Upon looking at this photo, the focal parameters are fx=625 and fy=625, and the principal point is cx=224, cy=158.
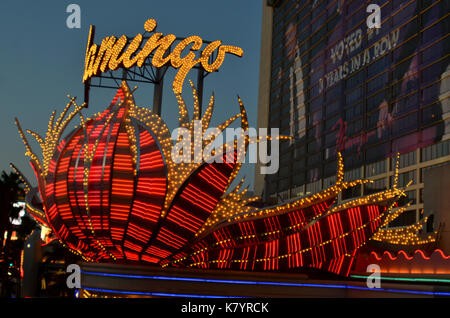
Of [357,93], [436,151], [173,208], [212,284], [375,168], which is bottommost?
[212,284]

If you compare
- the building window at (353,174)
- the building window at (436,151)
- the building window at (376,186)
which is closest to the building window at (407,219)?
the building window at (376,186)

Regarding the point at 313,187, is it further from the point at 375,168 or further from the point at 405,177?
the point at 405,177

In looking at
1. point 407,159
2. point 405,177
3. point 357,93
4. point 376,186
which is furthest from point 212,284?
point 357,93

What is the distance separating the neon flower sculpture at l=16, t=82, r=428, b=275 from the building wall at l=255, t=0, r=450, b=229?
3471 centimetres

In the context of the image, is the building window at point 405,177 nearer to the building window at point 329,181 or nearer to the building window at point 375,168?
the building window at point 375,168

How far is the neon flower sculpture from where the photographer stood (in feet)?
59.0

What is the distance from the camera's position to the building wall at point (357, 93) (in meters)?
59.6

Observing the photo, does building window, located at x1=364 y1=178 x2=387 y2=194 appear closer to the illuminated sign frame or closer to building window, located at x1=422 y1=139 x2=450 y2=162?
building window, located at x1=422 y1=139 x2=450 y2=162

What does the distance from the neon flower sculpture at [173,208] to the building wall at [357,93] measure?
34.7m

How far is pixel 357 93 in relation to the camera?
74.7m

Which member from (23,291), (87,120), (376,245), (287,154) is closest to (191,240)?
(87,120)

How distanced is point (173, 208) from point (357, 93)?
197ft

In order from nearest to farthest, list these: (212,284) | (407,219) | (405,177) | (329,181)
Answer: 1. (212,284)
2. (407,219)
3. (405,177)
4. (329,181)
